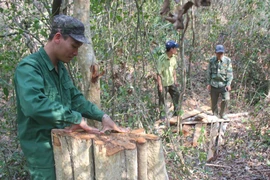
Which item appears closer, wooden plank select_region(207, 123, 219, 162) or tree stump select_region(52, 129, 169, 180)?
tree stump select_region(52, 129, 169, 180)

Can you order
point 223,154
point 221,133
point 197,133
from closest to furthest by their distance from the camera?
point 223,154
point 221,133
point 197,133

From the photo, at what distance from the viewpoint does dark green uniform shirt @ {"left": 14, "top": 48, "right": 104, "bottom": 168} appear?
1.94 meters

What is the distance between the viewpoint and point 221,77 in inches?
263

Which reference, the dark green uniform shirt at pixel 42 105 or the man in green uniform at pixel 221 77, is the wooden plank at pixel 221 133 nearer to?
the man in green uniform at pixel 221 77

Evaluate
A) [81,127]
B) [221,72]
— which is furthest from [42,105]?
[221,72]

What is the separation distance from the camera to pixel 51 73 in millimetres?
2256

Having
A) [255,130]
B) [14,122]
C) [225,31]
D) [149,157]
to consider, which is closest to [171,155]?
[149,157]

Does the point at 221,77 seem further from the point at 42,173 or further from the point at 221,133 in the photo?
the point at 42,173

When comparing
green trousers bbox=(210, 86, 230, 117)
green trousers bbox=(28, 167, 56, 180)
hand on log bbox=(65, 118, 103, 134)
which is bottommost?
green trousers bbox=(210, 86, 230, 117)

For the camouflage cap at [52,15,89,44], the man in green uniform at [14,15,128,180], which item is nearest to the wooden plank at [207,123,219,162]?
the man in green uniform at [14,15,128,180]

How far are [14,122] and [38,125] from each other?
2559mm

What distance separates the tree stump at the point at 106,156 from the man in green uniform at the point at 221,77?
15.5 feet

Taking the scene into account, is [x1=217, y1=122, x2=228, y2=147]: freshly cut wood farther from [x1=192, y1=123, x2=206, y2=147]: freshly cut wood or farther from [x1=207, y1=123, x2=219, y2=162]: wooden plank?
[x1=192, y1=123, x2=206, y2=147]: freshly cut wood

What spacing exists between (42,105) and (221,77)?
5.41 meters
